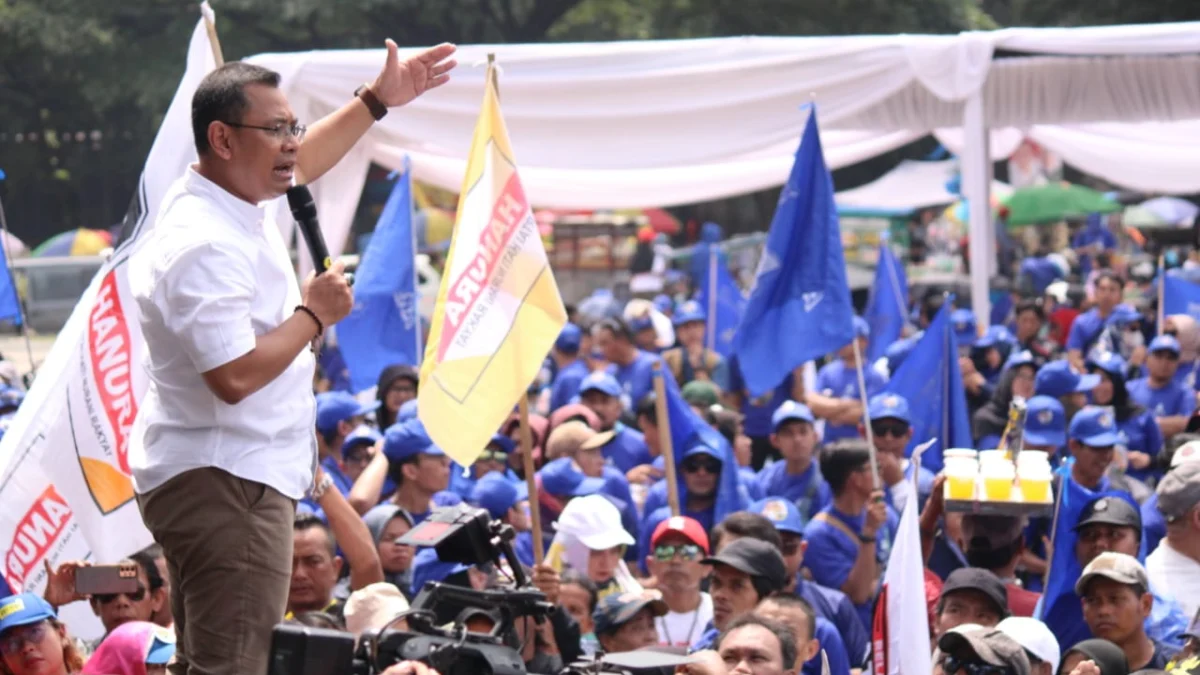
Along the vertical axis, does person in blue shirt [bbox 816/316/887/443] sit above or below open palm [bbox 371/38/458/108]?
below

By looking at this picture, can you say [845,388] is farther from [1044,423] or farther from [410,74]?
[410,74]

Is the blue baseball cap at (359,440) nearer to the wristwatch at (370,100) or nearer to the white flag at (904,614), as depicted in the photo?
the white flag at (904,614)

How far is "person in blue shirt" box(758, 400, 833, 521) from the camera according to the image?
864 centimetres

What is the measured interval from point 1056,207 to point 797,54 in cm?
2015

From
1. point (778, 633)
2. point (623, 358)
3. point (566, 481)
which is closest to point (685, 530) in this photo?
point (566, 481)

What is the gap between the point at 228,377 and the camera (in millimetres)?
3387

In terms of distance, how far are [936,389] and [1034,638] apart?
14.5ft

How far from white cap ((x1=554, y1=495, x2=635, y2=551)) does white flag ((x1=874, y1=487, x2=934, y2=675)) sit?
1.97m

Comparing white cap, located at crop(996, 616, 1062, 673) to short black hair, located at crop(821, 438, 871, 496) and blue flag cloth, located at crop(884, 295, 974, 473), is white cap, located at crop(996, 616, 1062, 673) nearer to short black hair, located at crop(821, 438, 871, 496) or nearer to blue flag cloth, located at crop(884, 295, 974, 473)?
short black hair, located at crop(821, 438, 871, 496)

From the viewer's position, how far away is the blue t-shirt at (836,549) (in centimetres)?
733

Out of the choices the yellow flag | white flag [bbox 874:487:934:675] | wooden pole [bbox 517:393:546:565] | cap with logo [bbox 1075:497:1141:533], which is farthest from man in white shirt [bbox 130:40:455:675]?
cap with logo [bbox 1075:497:1141:533]

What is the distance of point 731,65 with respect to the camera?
11.8 metres

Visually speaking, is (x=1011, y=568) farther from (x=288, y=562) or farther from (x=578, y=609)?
(x=288, y=562)

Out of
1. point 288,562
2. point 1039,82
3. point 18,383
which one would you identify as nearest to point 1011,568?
point 288,562
